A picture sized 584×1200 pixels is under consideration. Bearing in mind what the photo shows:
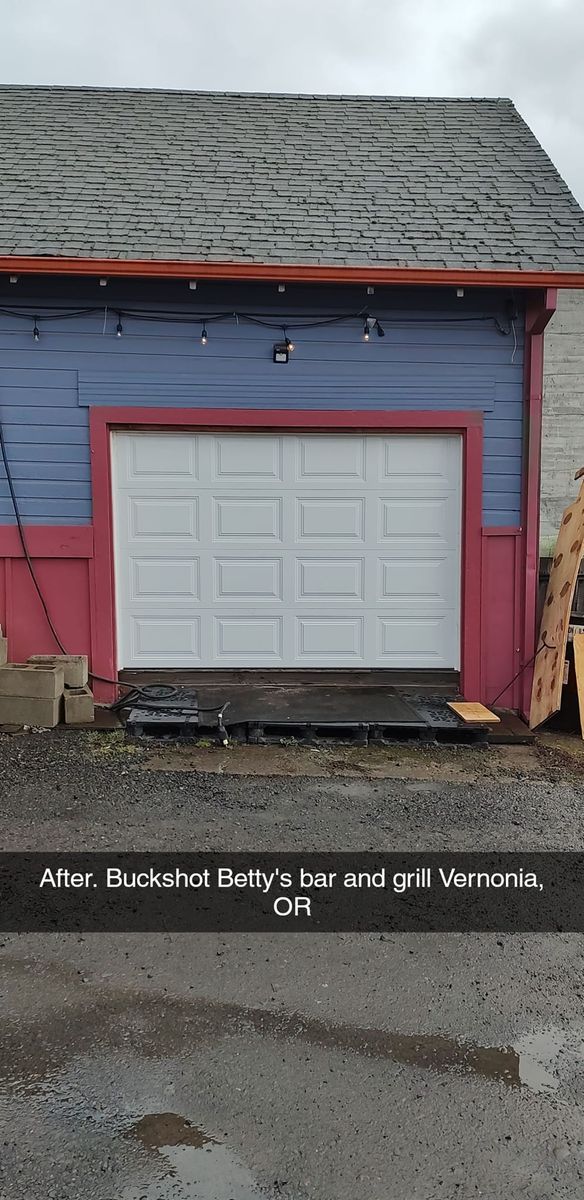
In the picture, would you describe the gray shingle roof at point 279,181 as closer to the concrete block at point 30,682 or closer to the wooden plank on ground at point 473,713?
the concrete block at point 30,682

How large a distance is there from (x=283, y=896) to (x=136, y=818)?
106 cm

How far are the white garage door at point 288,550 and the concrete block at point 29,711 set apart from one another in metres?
0.92

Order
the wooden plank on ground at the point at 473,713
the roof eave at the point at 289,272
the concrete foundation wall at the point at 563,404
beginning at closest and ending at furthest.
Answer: the wooden plank on ground at the point at 473,713
the roof eave at the point at 289,272
the concrete foundation wall at the point at 563,404

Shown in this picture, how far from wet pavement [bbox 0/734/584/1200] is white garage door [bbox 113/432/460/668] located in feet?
9.24

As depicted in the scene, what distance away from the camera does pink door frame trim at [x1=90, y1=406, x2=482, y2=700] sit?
595 centimetres

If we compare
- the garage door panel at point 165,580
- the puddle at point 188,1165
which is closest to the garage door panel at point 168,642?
the garage door panel at point 165,580

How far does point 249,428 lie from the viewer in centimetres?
604

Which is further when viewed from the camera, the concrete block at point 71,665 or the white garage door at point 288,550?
the white garage door at point 288,550

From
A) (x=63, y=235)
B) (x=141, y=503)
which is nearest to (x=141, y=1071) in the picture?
(x=141, y=503)

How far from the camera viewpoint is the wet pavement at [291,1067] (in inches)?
71.6

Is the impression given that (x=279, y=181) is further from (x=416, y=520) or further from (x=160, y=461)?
(x=416, y=520)

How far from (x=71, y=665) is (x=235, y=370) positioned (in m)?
2.51

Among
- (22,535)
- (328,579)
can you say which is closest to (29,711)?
(22,535)

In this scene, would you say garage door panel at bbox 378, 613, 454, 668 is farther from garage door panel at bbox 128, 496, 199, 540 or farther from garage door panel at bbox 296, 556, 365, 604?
garage door panel at bbox 128, 496, 199, 540
